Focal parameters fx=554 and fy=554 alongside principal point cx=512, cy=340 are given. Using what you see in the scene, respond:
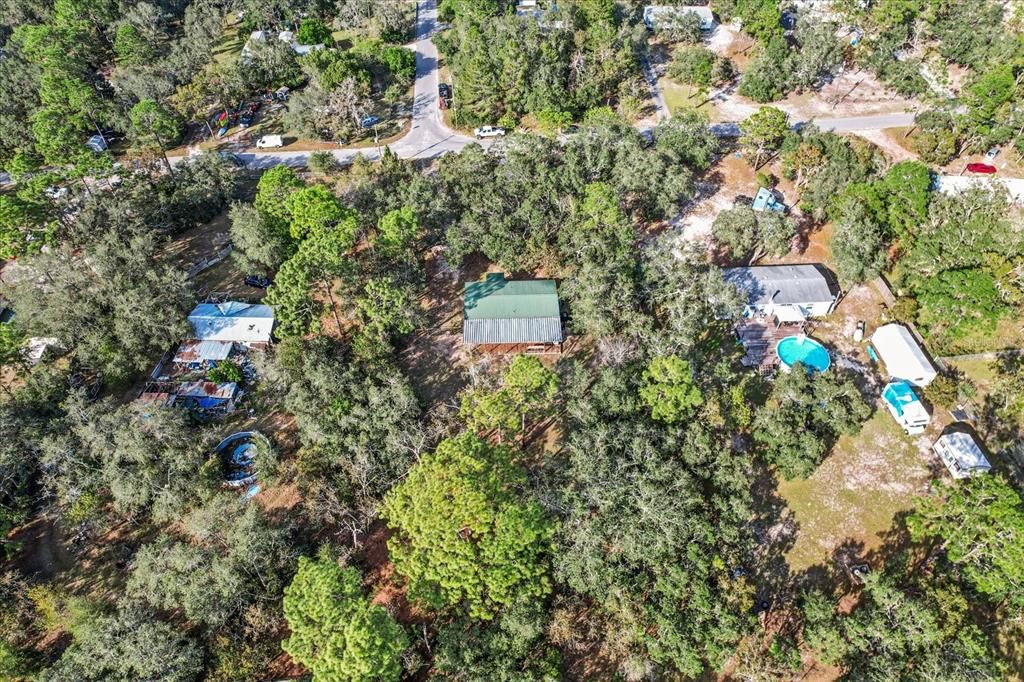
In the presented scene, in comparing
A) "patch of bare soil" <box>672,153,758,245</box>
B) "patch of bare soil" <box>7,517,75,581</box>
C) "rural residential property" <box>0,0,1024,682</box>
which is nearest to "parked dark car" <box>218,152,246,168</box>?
"rural residential property" <box>0,0,1024,682</box>

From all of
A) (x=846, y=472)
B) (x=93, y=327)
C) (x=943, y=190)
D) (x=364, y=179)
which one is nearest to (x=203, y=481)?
(x=93, y=327)

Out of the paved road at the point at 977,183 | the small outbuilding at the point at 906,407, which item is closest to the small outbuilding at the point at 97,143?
the small outbuilding at the point at 906,407

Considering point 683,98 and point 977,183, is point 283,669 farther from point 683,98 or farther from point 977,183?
point 683,98

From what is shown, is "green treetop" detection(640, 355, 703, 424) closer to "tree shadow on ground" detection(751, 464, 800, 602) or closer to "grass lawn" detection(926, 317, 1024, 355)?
"tree shadow on ground" detection(751, 464, 800, 602)

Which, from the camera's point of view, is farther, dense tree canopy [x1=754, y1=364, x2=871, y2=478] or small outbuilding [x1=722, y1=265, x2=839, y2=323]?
small outbuilding [x1=722, y1=265, x2=839, y2=323]

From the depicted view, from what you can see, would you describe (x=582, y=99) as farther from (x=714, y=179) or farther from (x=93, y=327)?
(x=93, y=327)

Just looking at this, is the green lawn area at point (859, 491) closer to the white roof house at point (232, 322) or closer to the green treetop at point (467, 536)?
the green treetop at point (467, 536)

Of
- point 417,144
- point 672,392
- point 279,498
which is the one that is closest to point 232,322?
point 279,498

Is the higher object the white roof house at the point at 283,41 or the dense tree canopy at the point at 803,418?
the white roof house at the point at 283,41
